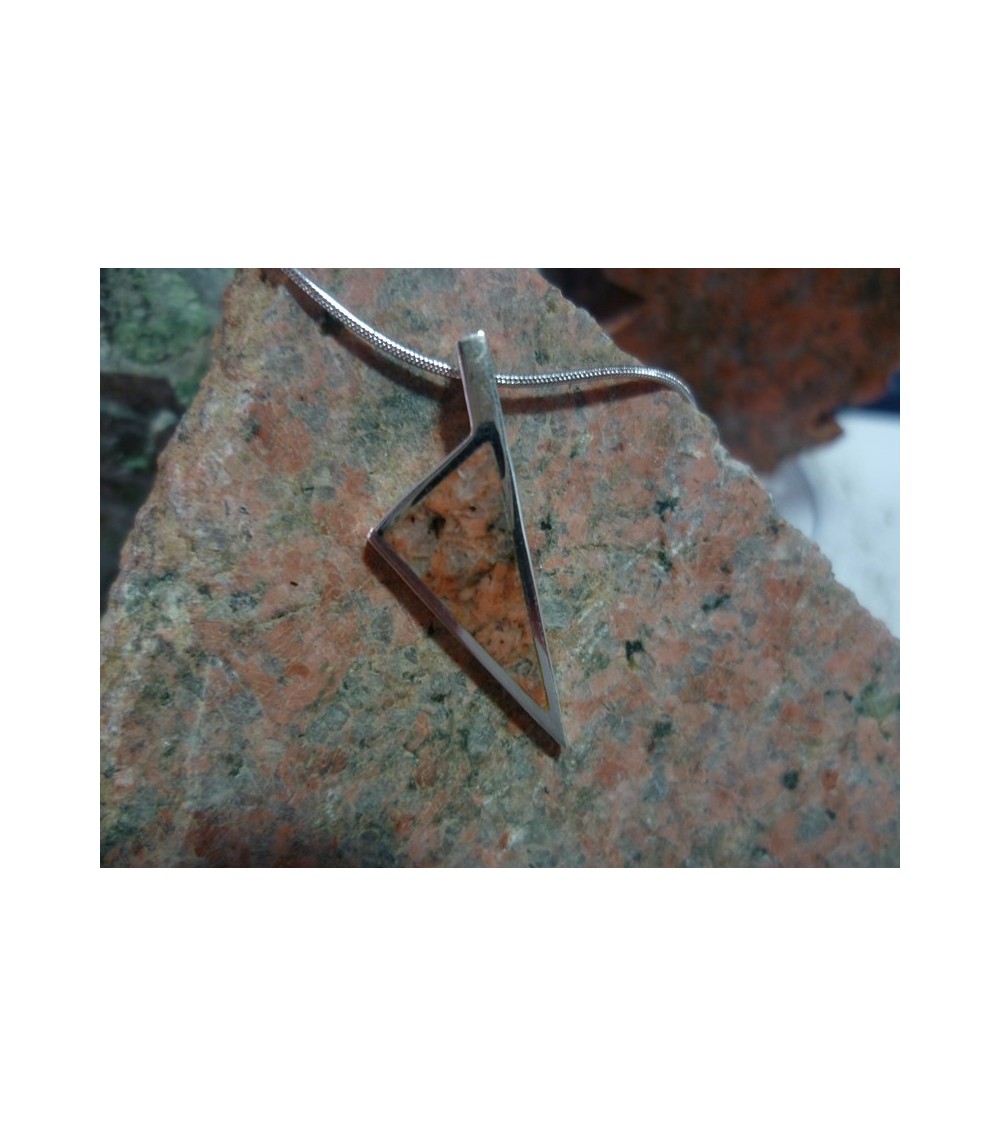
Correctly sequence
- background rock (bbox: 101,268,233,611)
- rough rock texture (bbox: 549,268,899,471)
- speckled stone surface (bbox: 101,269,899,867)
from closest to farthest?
speckled stone surface (bbox: 101,269,899,867), background rock (bbox: 101,268,233,611), rough rock texture (bbox: 549,268,899,471)

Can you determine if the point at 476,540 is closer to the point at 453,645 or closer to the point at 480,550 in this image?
the point at 480,550

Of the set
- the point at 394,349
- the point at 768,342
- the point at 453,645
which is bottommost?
the point at 453,645

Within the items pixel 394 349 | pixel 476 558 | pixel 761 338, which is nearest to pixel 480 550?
pixel 476 558

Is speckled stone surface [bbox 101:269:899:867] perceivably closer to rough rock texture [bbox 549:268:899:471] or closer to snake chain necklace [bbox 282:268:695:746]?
snake chain necklace [bbox 282:268:695:746]

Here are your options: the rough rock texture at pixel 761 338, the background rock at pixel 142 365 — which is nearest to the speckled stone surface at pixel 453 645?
the background rock at pixel 142 365

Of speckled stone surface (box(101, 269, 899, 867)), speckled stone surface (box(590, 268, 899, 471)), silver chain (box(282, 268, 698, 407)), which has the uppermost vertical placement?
speckled stone surface (box(590, 268, 899, 471))

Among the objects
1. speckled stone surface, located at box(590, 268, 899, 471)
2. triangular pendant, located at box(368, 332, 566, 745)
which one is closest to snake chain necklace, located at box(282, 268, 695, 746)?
triangular pendant, located at box(368, 332, 566, 745)
